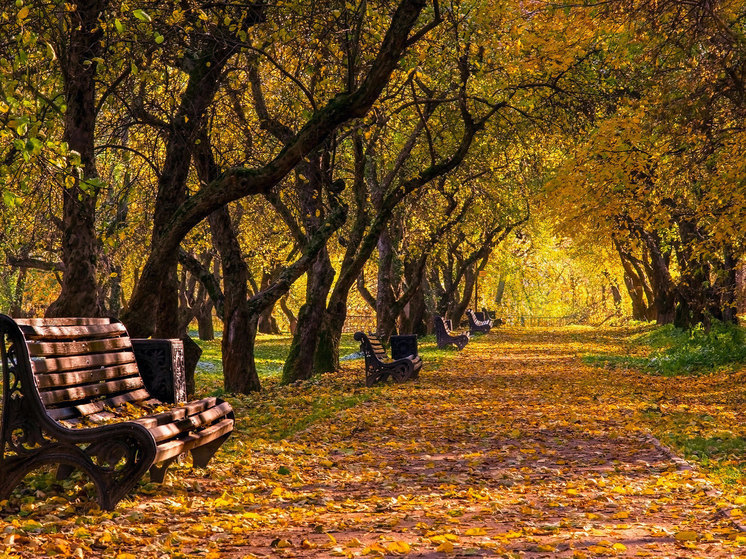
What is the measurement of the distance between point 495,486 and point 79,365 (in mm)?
3704

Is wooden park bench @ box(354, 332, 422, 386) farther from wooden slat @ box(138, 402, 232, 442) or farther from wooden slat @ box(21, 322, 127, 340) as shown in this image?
wooden slat @ box(21, 322, 127, 340)

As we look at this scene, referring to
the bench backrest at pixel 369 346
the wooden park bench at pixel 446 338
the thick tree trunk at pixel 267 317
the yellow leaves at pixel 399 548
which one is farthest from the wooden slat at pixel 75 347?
the thick tree trunk at pixel 267 317

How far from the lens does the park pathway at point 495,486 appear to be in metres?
5.35

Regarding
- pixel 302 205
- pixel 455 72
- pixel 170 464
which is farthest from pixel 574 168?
pixel 170 464

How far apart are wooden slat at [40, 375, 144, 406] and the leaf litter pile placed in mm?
697

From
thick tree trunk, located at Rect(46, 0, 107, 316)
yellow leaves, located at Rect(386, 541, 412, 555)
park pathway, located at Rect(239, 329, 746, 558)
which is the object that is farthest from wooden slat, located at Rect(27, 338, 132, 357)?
yellow leaves, located at Rect(386, 541, 412, 555)

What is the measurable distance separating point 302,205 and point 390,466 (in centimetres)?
959

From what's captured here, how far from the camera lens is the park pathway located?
5352 millimetres

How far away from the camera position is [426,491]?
24.1ft

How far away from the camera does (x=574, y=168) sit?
17516 mm

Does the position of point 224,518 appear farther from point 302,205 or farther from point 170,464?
point 302,205

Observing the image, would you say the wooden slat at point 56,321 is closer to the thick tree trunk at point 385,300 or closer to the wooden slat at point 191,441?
the wooden slat at point 191,441

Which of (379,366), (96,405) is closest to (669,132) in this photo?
(379,366)

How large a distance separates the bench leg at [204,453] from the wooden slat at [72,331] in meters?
1.25
